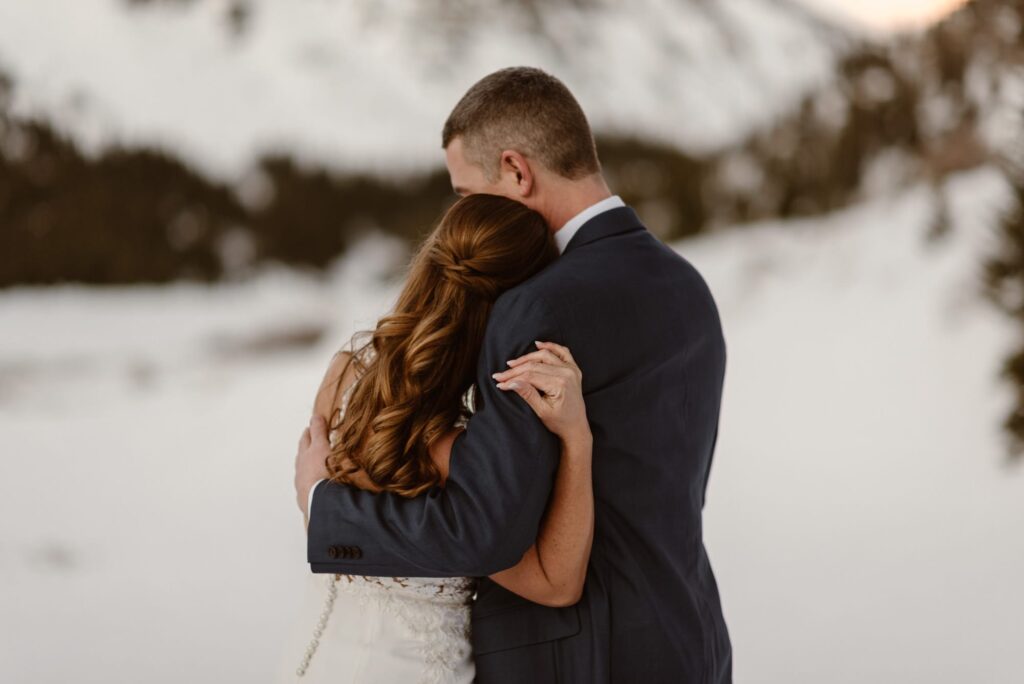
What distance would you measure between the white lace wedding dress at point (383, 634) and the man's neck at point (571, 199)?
0.40m

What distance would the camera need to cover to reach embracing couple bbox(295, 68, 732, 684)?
4.13ft

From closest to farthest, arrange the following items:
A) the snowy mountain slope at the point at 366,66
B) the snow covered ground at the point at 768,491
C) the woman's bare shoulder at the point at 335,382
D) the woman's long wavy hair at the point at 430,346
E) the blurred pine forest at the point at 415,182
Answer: the woman's long wavy hair at the point at 430,346, the woman's bare shoulder at the point at 335,382, the snow covered ground at the point at 768,491, the blurred pine forest at the point at 415,182, the snowy mountain slope at the point at 366,66

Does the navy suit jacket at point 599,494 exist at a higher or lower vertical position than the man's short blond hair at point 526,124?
lower

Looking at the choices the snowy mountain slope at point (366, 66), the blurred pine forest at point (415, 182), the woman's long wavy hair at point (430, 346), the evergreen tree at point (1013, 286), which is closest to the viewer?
the woman's long wavy hair at point (430, 346)

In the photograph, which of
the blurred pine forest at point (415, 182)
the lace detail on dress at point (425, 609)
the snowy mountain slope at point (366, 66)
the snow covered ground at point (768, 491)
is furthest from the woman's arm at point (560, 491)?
the snowy mountain slope at point (366, 66)

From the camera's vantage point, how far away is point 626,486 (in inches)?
54.6

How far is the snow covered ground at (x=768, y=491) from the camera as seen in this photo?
4.08 metres

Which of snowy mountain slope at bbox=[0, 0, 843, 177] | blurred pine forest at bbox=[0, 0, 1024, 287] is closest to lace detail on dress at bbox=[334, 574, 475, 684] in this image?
blurred pine forest at bbox=[0, 0, 1024, 287]

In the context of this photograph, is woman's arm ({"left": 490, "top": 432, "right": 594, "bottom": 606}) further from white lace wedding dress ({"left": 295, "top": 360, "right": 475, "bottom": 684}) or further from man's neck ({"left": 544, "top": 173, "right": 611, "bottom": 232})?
man's neck ({"left": 544, "top": 173, "right": 611, "bottom": 232})

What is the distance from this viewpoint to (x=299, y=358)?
1082 centimetres

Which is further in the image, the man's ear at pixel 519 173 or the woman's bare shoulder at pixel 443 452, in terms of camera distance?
the man's ear at pixel 519 173

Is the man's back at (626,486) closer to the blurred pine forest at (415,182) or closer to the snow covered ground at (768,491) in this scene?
the snow covered ground at (768,491)

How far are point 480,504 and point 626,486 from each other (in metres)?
0.25

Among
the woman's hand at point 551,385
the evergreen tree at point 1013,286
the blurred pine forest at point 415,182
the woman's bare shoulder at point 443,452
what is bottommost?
the woman's bare shoulder at point 443,452
